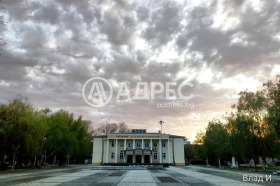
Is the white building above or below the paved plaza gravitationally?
above

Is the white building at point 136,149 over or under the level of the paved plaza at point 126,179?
over

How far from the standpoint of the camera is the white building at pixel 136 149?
7294 centimetres

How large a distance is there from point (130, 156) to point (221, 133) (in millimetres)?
29651

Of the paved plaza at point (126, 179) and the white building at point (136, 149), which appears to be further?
the white building at point (136, 149)

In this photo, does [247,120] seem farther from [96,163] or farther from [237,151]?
[96,163]

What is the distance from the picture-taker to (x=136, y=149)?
7194 cm

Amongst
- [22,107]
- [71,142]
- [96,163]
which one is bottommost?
A: [96,163]

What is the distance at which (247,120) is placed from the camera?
39969mm

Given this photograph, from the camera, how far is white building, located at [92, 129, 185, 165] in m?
72.9

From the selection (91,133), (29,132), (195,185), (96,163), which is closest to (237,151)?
(195,185)

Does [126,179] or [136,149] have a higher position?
[136,149]

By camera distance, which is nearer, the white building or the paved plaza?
the paved plaza

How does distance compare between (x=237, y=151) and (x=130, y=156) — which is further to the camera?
(x=130, y=156)

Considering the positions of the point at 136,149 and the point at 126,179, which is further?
the point at 136,149
